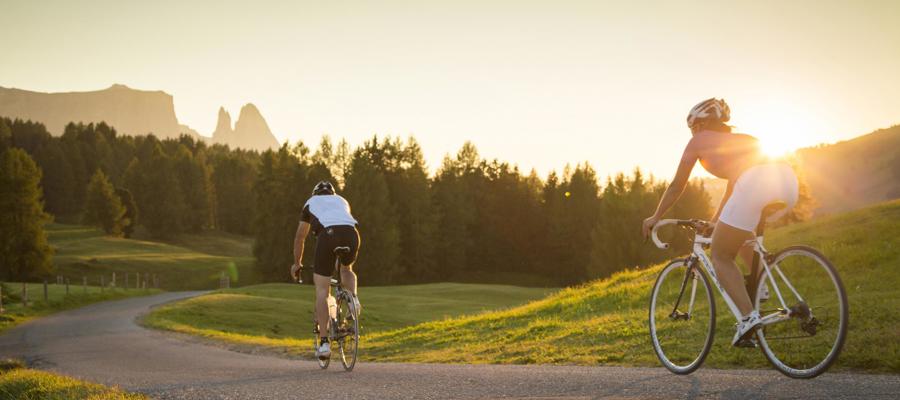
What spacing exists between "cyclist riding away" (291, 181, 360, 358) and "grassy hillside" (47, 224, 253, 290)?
67.1 metres

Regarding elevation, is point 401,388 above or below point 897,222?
below

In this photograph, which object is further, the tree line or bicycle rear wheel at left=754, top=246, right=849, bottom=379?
the tree line

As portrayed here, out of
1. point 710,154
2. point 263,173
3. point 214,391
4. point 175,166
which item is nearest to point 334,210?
point 214,391

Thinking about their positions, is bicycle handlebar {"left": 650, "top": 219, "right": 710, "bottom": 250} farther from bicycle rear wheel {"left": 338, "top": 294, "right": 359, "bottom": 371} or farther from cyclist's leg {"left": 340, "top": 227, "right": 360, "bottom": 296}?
bicycle rear wheel {"left": 338, "top": 294, "right": 359, "bottom": 371}

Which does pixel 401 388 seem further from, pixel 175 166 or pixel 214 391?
pixel 175 166

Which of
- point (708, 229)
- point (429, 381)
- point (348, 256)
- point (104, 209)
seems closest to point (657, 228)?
point (708, 229)

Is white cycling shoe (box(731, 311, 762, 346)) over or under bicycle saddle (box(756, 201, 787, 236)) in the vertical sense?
under

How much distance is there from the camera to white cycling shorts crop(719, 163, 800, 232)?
6090 millimetres

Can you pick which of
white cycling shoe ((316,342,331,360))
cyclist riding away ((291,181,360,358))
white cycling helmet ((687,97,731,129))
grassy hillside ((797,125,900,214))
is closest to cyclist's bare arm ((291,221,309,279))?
cyclist riding away ((291,181,360,358))

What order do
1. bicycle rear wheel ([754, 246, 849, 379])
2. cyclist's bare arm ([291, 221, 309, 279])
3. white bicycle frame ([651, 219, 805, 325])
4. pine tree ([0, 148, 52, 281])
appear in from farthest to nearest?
pine tree ([0, 148, 52, 281])
cyclist's bare arm ([291, 221, 309, 279])
white bicycle frame ([651, 219, 805, 325])
bicycle rear wheel ([754, 246, 849, 379])

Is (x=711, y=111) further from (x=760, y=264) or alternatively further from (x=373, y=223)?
(x=373, y=223)

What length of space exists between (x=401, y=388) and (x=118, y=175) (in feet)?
450

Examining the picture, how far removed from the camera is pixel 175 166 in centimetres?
12231

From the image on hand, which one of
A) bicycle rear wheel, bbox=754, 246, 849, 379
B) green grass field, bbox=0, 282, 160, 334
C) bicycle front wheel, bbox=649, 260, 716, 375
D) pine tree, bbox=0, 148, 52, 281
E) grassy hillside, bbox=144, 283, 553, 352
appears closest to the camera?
bicycle rear wheel, bbox=754, 246, 849, 379
